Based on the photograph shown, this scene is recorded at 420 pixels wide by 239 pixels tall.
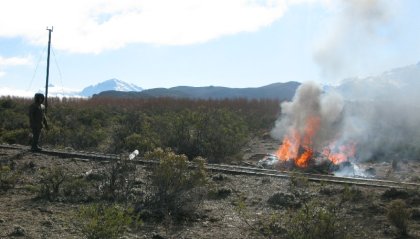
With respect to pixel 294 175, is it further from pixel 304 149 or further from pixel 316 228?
pixel 304 149

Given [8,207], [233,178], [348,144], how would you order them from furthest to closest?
[348,144] < [233,178] < [8,207]

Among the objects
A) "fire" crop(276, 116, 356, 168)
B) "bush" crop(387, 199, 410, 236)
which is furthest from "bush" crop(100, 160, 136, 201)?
"fire" crop(276, 116, 356, 168)

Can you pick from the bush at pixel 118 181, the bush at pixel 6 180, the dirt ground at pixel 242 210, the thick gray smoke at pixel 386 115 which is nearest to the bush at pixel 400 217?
the dirt ground at pixel 242 210

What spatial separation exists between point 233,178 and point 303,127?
418 inches

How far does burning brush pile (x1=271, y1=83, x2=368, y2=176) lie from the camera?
20250mm

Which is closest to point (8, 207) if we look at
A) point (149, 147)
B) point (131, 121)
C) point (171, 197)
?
point (171, 197)

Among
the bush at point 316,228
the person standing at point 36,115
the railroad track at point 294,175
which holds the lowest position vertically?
the railroad track at point 294,175

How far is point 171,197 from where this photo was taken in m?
10.8

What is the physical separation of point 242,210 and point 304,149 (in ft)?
35.6

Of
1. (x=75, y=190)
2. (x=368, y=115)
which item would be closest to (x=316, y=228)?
(x=75, y=190)

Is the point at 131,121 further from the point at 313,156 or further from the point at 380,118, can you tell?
the point at 380,118

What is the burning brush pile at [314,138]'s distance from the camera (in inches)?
797

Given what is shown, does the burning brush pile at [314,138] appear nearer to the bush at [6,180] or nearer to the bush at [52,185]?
the bush at [52,185]

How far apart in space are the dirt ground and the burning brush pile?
A: 6.66 m
